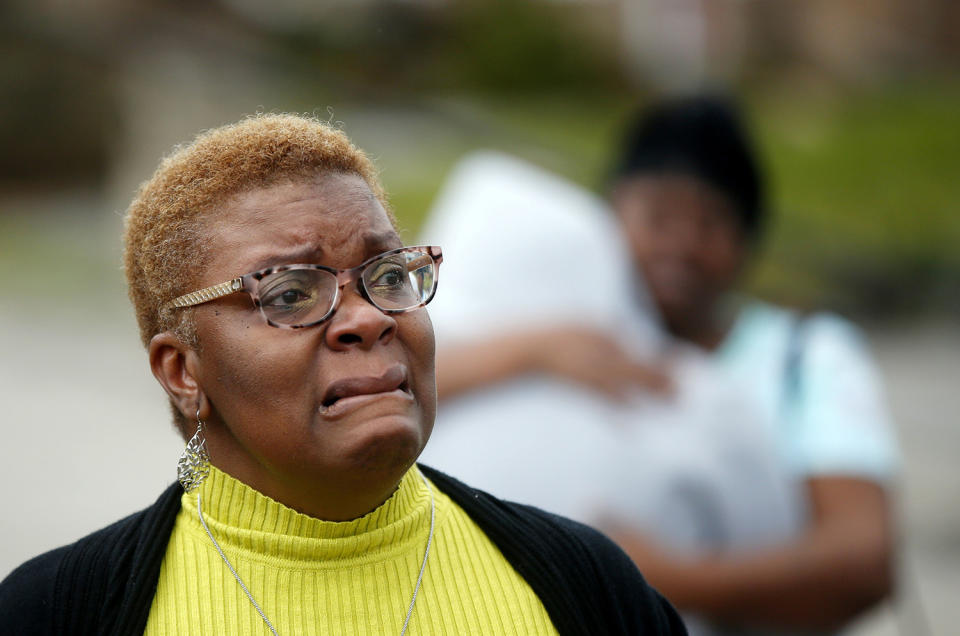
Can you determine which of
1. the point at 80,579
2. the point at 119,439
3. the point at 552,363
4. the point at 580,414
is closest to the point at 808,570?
the point at 580,414

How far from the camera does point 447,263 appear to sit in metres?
3.30

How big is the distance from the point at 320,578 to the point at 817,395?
6.28 ft

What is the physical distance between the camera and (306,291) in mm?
1598

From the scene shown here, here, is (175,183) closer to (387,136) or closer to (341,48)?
(387,136)

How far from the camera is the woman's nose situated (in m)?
1.57

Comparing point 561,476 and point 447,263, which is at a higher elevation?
point 447,263

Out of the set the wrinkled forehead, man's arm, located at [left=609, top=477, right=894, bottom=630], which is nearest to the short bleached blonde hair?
the wrinkled forehead

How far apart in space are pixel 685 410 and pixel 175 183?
166 cm

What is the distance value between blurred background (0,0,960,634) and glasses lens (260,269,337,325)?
4.48 meters

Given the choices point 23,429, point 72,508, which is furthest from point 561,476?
point 23,429

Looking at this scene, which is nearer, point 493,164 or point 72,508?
point 493,164

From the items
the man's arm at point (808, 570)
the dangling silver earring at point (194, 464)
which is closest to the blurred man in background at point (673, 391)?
the man's arm at point (808, 570)

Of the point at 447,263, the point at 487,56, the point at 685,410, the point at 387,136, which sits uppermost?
the point at 487,56

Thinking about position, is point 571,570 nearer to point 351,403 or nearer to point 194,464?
point 351,403
